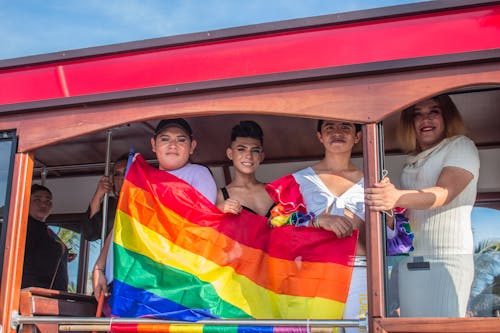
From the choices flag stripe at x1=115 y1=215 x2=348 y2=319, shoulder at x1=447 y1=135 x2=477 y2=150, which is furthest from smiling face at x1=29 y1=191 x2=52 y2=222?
shoulder at x1=447 y1=135 x2=477 y2=150

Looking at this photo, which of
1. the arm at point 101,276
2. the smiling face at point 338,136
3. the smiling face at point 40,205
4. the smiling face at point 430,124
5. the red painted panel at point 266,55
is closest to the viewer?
the red painted panel at point 266,55

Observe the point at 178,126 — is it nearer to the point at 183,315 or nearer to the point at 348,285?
the point at 183,315

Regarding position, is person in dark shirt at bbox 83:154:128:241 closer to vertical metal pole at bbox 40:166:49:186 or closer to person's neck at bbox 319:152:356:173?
vertical metal pole at bbox 40:166:49:186

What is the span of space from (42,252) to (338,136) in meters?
2.61

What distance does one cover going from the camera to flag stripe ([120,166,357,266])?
3533 mm

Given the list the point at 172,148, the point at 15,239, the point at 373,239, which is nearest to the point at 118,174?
the point at 172,148

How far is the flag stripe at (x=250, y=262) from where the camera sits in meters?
3.47

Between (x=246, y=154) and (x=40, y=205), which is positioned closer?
(x=246, y=154)

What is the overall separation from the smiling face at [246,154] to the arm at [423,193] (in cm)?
129

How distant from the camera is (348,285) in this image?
3.43 m

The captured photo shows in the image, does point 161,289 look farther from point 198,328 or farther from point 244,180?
point 244,180

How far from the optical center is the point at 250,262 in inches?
148

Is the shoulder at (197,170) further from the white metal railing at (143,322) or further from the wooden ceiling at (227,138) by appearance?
the white metal railing at (143,322)

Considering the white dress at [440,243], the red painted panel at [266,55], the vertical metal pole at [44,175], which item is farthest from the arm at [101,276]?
the white dress at [440,243]
